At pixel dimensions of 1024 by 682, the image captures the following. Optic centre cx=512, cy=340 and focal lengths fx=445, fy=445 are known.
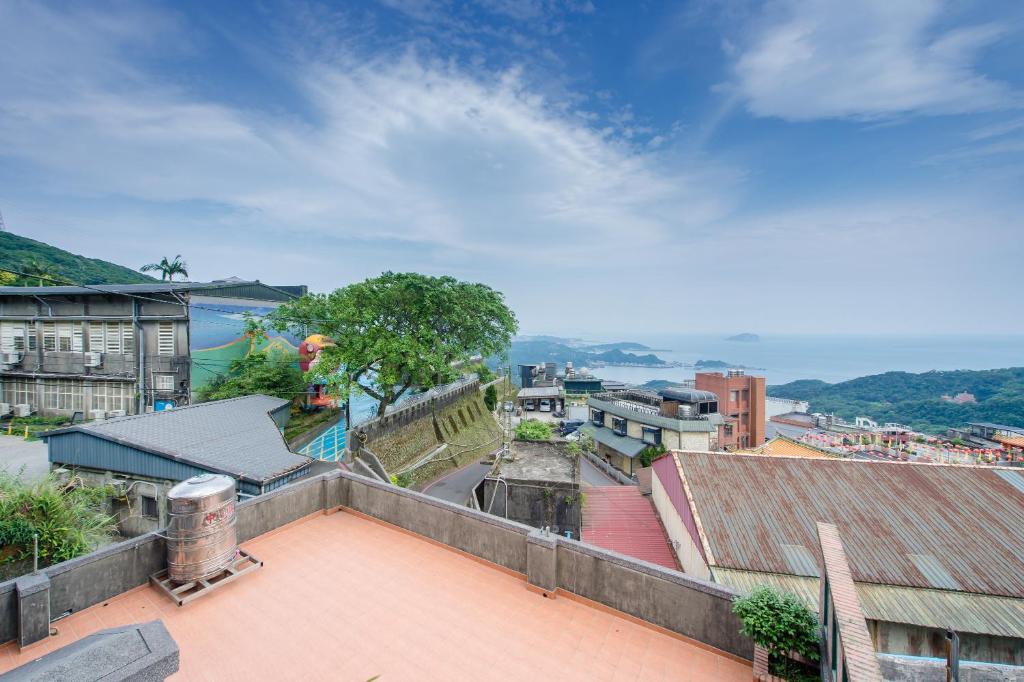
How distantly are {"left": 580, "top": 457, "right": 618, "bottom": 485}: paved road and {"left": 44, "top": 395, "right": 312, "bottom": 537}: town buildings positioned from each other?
1684cm

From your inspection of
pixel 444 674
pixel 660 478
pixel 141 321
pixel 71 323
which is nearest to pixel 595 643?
pixel 444 674

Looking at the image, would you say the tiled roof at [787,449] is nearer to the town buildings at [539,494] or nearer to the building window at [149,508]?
the town buildings at [539,494]

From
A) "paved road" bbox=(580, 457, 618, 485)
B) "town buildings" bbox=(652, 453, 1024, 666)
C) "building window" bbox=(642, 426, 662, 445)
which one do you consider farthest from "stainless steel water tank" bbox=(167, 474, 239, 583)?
"building window" bbox=(642, 426, 662, 445)

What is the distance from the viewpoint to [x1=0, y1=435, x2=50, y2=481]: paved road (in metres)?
14.7

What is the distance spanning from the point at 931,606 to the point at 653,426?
24380 millimetres

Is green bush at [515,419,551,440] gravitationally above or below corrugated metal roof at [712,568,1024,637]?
above

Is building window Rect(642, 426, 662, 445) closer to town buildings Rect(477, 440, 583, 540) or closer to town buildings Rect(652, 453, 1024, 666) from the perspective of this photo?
town buildings Rect(477, 440, 583, 540)

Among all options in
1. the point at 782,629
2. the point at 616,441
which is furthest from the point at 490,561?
the point at 616,441

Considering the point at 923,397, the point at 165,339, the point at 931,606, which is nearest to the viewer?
the point at 931,606

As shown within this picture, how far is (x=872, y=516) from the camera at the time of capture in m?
A: 12.6

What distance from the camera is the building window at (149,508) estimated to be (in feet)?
37.9

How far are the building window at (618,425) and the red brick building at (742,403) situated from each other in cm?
1153

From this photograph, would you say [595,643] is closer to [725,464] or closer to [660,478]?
[725,464]

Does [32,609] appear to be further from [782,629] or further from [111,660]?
[782,629]
